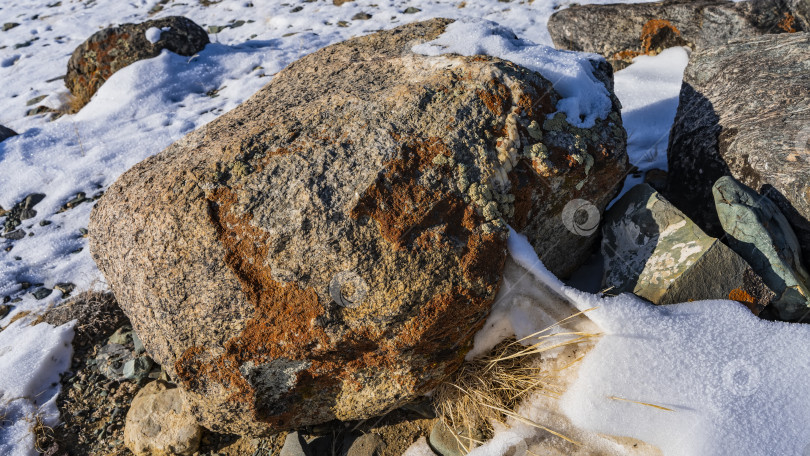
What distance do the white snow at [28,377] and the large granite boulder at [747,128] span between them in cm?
433

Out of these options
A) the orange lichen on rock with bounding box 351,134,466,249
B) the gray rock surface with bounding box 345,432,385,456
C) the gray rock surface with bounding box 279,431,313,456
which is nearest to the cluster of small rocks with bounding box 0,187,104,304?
the gray rock surface with bounding box 279,431,313,456

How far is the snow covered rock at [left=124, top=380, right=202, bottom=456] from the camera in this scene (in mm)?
2844

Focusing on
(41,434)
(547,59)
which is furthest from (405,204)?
(41,434)

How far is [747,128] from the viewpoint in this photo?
10.8 feet

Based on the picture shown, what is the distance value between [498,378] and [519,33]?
16.9 feet

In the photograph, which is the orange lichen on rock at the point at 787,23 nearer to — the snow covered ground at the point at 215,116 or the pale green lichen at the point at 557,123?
A: the snow covered ground at the point at 215,116

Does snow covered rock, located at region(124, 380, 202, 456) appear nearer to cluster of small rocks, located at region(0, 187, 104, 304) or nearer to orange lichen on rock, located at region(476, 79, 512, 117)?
cluster of small rocks, located at region(0, 187, 104, 304)

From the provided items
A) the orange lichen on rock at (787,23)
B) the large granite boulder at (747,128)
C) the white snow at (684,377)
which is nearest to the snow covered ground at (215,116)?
the white snow at (684,377)

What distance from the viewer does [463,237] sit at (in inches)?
89.0

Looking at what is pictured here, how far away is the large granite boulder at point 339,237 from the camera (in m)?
2.21

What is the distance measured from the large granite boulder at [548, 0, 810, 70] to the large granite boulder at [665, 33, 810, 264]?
145 centimetres

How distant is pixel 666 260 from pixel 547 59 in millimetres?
1313

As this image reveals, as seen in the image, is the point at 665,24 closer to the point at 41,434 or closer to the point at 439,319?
the point at 439,319

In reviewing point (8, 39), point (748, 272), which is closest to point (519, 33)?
point (748, 272)
